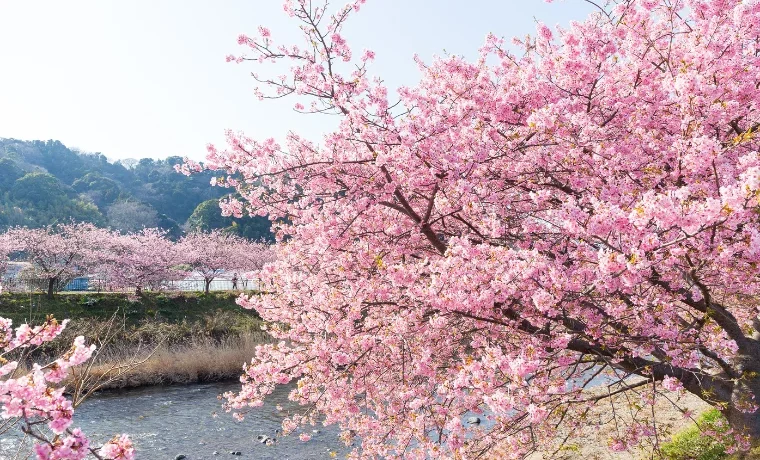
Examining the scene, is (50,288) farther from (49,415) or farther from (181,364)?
(49,415)

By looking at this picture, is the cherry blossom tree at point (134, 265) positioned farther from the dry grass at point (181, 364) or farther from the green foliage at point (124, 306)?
the dry grass at point (181, 364)

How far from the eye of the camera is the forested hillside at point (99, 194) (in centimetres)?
5941

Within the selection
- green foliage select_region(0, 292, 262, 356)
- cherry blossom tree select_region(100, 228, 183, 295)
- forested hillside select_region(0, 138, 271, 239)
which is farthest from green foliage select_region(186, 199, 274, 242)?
green foliage select_region(0, 292, 262, 356)

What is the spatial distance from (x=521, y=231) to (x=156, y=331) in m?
21.4

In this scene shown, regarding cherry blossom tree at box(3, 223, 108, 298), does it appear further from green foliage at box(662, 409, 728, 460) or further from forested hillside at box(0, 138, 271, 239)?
green foliage at box(662, 409, 728, 460)

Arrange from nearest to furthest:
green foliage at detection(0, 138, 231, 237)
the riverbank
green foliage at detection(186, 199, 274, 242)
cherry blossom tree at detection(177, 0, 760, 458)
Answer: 1. cherry blossom tree at detection(177, 0, 760, 458)
2. the riverbank
3. green foliage at detection(186, 199, 274, 242)
4. green foliage at detection(0, 138, 231, 237)

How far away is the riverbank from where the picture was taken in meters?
20.2

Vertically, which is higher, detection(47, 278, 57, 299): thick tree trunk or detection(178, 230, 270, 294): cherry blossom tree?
detection(178, 230, 270, 294): cherry blossom tree

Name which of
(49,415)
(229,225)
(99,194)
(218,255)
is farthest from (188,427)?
(99,194)

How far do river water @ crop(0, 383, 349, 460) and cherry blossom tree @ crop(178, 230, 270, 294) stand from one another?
20227 mm

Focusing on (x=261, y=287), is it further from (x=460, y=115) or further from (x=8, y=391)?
(x=8, y=391)

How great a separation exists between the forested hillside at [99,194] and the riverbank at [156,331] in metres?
17.6

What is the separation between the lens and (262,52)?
7098mm

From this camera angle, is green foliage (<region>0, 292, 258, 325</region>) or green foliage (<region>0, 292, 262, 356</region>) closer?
green foliage (<region>0, 292, 262, 356</region>)
